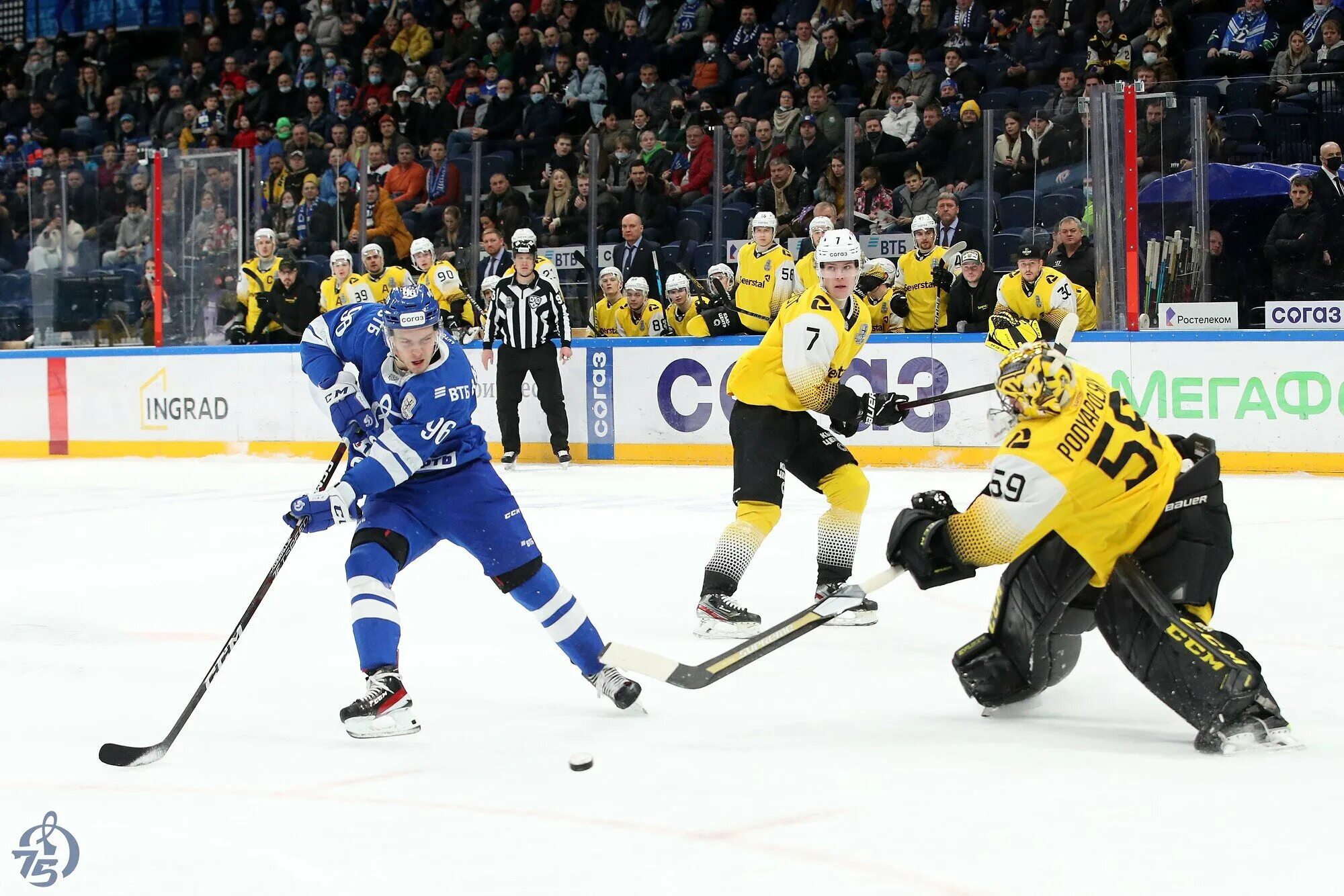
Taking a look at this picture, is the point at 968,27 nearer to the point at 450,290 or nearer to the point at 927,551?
the point at 450,290

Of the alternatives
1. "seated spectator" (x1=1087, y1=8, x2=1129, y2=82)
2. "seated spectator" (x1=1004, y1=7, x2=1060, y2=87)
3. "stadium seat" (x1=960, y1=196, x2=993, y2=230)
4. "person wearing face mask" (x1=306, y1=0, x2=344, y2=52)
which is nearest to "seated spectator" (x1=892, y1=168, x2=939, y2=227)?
"stadium seat" (x1=960, y1=196, x2=993, y2=230)

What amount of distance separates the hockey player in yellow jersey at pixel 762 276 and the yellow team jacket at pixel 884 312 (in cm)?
59

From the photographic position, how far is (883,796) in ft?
10.2

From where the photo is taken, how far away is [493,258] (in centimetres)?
1187

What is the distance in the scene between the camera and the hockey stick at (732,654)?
3.78 metres

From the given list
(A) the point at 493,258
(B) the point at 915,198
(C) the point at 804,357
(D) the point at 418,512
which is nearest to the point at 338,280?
(A) the point at 493,258

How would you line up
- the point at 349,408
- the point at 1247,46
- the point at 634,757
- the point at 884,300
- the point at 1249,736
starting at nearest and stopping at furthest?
the point at 1249,736 → the point at 634,757 → the point at 349,408 → the point at 884,300 → the point at 1247,46

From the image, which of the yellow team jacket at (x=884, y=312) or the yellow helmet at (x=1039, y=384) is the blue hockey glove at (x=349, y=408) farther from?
the yellow team jacket at (x=884, y=312)

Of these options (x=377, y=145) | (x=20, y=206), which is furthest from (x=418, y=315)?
(x=20, y=206)

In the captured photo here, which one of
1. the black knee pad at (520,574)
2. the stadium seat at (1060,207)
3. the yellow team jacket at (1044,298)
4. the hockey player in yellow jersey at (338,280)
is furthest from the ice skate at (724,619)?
the hockey player in yellow jersey at (338,280)

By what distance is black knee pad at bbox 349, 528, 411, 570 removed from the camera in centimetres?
388

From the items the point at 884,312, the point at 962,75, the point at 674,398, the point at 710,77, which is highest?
the point at 710,77

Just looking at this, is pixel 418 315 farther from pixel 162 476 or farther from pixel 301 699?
pixel 162 476

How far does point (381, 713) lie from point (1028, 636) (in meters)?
1.57
